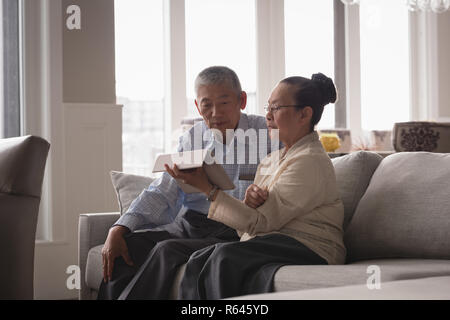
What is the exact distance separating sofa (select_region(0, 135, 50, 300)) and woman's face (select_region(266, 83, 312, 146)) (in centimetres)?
82

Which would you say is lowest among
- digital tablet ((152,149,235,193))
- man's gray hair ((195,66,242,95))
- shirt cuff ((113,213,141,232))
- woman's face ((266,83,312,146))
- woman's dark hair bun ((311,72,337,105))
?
shirt cuff ((113,213,141,232))

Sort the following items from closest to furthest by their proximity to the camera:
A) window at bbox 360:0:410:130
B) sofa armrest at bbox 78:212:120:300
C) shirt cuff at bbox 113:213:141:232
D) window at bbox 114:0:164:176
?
shirt cuff at bbox 113:213:141:232 < sofa armrest at bbox 78:212:120:300 < window at bbox 114:0:164:176 < window at bbox 360:0:410:130

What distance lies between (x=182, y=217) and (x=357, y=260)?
2.39 ft

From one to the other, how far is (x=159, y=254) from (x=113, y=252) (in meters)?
0.20

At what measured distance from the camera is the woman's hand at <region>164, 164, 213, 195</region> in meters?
1.95

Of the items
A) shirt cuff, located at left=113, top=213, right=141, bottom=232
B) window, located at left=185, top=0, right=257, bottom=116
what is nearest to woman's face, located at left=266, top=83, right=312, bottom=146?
shirt cuff, located at left=113, top=213, right=141, bottom=232

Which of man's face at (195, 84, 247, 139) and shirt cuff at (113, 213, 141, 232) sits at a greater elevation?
man's face at (195, 84, 247, 139)

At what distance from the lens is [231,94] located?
2.38 m

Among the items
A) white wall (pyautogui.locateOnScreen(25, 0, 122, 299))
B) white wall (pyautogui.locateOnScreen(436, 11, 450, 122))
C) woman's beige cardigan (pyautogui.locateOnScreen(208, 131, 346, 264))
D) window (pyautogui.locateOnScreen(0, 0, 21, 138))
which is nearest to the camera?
woman's beige cardigan (pyautogui.locateOnScreen(208, 131, 346, 264))

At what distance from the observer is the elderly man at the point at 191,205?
221cm

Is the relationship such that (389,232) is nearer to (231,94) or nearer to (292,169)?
(292,169)

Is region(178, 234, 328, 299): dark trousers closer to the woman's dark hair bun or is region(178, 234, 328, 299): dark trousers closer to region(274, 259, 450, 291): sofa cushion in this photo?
region(274, 259, 450, 291): sofa cushion

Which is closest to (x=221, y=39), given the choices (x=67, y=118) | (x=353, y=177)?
(x=67, y=118)

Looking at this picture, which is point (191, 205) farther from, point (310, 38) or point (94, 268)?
point (310, 38)
